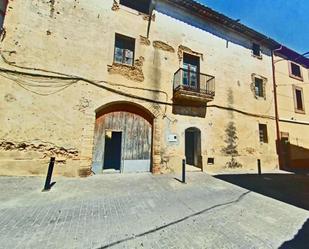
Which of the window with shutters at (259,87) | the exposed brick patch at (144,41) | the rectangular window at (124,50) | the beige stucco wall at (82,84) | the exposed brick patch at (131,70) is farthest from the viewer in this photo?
the window with shutters at (259,87)

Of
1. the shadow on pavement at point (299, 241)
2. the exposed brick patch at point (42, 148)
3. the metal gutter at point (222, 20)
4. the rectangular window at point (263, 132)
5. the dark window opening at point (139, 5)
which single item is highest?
the metal gutter at point (222, 20)

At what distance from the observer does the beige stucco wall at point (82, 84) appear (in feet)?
22.7

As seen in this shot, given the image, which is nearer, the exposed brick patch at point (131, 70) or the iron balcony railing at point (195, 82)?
the exposed brick patch at point (131, 70)

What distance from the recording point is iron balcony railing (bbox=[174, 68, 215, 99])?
10.1 metres

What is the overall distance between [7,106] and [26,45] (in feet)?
8.27

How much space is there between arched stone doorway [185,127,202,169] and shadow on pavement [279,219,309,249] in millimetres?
6649

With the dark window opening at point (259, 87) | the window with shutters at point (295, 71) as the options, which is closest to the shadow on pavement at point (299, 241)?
the dark window opening at point (259, 87)

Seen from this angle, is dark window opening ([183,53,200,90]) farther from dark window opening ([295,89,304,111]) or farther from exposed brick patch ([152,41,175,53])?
dark window opening ([295,89,304,111])

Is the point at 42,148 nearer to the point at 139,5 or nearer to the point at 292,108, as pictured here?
the point at 139,5

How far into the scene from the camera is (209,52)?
38.2 feet

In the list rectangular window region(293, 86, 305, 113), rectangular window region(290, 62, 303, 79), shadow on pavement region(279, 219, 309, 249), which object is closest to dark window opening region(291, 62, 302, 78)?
rectangular window region(290, 62, 303, 79)

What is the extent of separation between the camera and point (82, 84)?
314 inches

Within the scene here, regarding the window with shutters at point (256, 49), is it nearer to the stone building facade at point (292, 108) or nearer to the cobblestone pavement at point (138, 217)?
the stone building facade at point (292, 108)

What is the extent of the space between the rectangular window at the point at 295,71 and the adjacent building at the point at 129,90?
4115 millimetres
